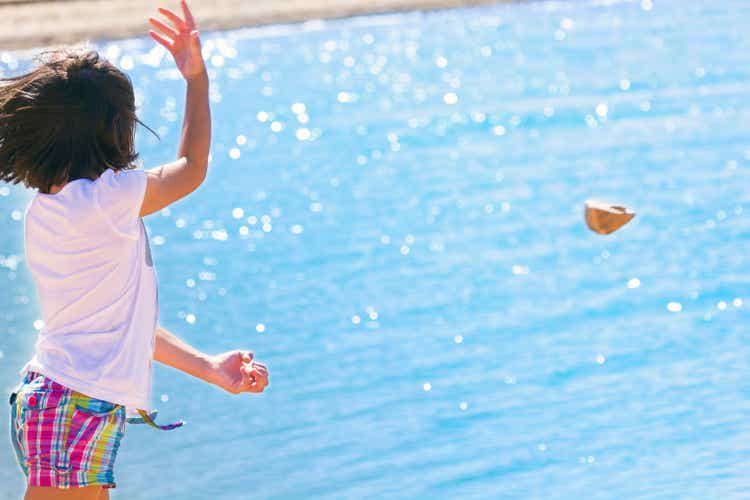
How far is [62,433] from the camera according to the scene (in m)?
2.40

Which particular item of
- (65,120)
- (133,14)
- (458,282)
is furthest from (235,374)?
(133,14)

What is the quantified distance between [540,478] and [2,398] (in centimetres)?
239

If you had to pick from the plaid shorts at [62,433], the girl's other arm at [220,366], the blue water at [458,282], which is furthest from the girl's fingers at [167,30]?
the blue water at [458,282]

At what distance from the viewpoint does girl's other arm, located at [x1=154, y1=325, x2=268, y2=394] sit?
253cm

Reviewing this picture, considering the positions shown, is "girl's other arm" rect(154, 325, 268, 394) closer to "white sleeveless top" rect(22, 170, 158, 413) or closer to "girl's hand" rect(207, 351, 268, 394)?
"girl's hand" rect(207, 351, 268, 394)

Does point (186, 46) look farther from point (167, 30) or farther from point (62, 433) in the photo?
point (62, 433)

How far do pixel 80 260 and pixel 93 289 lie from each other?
60 mm

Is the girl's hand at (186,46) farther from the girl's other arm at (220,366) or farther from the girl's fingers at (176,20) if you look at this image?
the girl's other arm at (220,366)

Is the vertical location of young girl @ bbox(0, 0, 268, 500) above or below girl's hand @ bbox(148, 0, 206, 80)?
below

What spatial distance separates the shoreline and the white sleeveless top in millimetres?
13880

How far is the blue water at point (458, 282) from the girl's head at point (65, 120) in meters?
2.49

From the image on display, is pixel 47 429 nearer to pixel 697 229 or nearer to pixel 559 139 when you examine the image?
pixel 697 229

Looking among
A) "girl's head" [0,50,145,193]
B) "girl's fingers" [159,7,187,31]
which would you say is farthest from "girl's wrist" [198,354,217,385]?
"girl's fingers" [159,7,187,31]

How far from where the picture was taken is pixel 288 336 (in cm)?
645
